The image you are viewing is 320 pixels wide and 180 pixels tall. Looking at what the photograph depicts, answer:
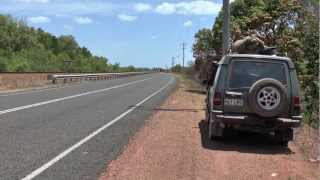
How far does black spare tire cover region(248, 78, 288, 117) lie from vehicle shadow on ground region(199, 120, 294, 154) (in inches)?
32.5

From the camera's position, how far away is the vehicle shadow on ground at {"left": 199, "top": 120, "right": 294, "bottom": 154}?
494 inches

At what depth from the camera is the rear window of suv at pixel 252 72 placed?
12594 mm

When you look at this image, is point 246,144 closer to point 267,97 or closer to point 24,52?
point 267,97

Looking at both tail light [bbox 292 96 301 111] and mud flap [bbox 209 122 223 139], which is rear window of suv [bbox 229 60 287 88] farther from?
mud flap [bbox 209 122 223 139]

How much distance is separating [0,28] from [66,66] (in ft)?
43.0

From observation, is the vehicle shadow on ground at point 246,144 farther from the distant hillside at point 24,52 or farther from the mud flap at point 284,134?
the distant hillside at point 24,52

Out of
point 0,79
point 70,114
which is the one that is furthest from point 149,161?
point 0,79

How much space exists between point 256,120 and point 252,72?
1.00 meters

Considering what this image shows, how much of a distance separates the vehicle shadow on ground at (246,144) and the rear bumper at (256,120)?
1.73ft

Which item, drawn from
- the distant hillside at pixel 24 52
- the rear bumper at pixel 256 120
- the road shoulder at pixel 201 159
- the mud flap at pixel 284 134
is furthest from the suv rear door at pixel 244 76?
the distant hillside at pixel 24 52

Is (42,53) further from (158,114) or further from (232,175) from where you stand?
(232,175)

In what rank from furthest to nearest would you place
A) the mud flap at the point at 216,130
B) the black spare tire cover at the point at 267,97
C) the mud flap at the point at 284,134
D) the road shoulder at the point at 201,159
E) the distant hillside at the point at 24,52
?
the distant hillside at the point at 24,52 < the mud flap at the point at 216,130 < the mud flap at the point at 284,134 < the black spare tire cover at the point at 267,97 < the road shoulder at the point at 201,159

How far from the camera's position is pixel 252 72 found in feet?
41.7

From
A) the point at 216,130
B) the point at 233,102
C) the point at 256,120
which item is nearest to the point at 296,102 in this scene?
the point at 256,120
